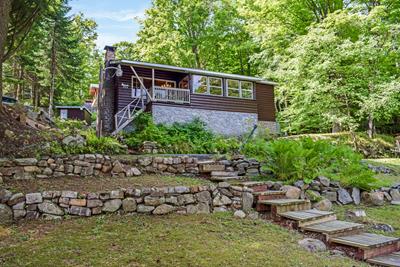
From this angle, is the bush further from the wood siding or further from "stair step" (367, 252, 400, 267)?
the wood siding

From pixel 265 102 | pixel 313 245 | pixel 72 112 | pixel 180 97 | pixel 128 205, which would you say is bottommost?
pixel 313 245

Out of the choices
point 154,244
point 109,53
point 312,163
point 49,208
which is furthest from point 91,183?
point 109,53

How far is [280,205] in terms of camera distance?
5113mm

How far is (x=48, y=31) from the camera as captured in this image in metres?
18.6

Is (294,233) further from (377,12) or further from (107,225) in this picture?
(377,12)

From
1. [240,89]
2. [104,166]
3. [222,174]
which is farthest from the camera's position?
[240,89]

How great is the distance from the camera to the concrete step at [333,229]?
429 centimetres

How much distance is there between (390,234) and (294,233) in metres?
1.80

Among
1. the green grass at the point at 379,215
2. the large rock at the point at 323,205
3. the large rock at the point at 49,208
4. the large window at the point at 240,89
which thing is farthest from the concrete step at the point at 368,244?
the large window at the point at 240,89

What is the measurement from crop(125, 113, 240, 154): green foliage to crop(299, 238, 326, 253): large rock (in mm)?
5967

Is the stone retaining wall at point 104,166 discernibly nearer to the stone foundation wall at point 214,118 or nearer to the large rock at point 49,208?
the large rock at point 49,208

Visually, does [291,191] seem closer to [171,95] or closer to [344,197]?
[344,197]

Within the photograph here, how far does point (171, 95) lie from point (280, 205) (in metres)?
10.5

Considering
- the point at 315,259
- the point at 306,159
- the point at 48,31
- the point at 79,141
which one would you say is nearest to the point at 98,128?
the point at 79,141
